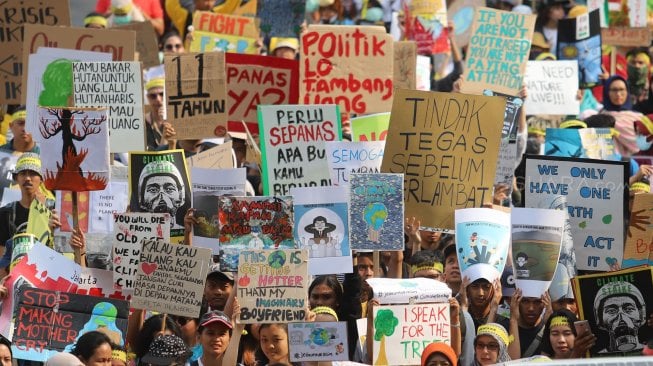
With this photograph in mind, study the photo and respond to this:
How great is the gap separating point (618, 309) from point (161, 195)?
326cm

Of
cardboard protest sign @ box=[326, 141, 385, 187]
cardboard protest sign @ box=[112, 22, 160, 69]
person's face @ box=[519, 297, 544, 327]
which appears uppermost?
cardboard protest sign @ box=[112, 22, 160, 69]

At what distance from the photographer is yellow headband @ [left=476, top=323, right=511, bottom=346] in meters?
9.92

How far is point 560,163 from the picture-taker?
37.8 feet

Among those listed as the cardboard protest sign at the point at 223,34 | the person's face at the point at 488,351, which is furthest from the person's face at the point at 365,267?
the cardboard protest sign at the point at 223,34

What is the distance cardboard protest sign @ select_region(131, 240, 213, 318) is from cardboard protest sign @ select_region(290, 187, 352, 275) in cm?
83

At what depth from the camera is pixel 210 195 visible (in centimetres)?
1122

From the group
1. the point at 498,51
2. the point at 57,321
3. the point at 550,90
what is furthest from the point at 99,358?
the point at 550,90

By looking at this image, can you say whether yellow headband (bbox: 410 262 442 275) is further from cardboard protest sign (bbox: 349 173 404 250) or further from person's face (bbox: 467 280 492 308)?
person's face (bbox: 467 280 492 308)

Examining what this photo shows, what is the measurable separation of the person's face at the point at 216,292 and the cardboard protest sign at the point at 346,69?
9.23 ft

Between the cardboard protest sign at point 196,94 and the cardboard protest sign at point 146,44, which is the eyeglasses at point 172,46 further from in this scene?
the cardboard protest sign at point 196,94

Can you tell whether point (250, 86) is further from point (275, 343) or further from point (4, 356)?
point (4, 356)

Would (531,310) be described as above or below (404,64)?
below

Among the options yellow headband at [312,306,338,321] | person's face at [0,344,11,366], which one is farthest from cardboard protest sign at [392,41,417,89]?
person's face at [0,344,11,366]

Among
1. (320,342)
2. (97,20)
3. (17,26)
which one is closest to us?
(320,342)
